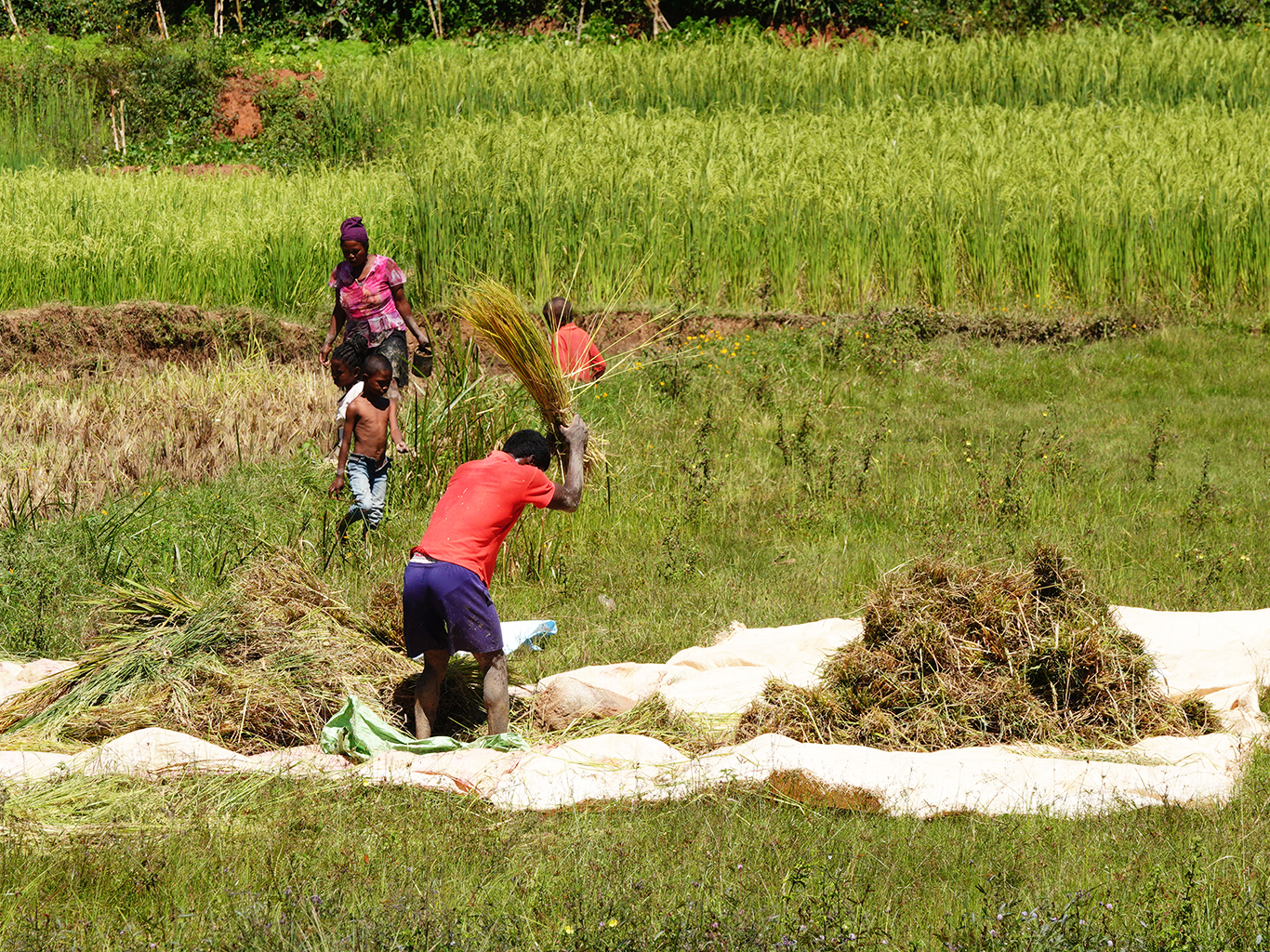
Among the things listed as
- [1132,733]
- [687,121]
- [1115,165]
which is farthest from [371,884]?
[687,121]

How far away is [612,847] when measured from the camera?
187 inches

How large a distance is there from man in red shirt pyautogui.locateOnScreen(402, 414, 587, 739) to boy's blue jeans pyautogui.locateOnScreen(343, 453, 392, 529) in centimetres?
254

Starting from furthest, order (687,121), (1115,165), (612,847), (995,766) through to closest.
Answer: (687,121) < (1115,165) < (995,766) < (612,847)

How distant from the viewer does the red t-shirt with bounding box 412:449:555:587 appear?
6105 millimetres

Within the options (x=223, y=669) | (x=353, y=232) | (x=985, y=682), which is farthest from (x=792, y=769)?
(x=353, y=232)

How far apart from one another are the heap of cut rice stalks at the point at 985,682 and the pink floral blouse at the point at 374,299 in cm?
528

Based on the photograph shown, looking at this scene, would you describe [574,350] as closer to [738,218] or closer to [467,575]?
[467,575]

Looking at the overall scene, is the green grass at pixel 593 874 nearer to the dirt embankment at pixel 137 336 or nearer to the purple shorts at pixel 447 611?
the purple shorts at pixel 447 611

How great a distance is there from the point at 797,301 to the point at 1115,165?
3.95 metres

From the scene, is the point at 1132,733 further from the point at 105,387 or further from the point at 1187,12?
the point at 1187,12

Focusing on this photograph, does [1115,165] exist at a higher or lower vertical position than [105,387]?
higher

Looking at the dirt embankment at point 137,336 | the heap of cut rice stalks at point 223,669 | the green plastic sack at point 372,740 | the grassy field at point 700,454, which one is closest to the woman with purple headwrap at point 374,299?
the grassy field at point 700,454

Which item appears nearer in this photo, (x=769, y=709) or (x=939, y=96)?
(x=769, y=709)

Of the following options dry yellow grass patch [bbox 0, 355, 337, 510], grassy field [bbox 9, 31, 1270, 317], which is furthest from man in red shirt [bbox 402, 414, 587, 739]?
grassy field [bbox 9, 31, 1270, 317]
